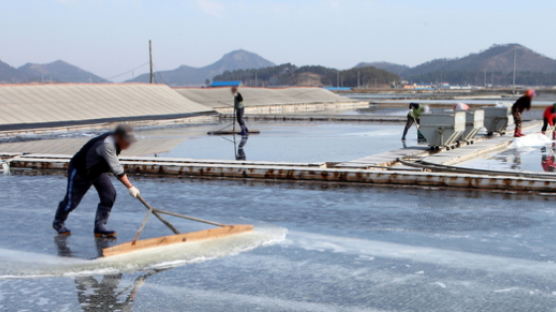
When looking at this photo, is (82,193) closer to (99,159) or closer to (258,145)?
(99,159)

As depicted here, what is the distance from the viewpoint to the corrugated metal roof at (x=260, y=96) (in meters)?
56.4

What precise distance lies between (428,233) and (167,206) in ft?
14.7

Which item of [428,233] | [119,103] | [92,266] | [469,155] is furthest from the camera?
[119,103]

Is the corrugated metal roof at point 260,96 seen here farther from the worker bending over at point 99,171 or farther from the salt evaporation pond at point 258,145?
the worker bending over at point 99,171

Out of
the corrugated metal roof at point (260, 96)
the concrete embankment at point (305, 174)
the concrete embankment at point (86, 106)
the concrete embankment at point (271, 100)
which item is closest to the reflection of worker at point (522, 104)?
the concrete embankment at point (305, 174)

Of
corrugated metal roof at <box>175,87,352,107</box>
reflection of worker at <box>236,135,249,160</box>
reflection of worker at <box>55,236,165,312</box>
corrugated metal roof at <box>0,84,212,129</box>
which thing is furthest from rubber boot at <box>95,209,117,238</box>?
corrugated metal roof at <box>175,87,352,107</box>

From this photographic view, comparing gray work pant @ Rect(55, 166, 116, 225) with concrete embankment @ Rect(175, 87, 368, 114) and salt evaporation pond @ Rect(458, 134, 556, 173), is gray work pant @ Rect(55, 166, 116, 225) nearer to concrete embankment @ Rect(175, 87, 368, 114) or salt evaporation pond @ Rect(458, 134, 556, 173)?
salt evaporation pond @ Rect(458, 134, 556, 173)

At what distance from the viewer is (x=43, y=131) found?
29.5 m

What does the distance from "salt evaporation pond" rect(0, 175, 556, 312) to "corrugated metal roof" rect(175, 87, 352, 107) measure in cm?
3958

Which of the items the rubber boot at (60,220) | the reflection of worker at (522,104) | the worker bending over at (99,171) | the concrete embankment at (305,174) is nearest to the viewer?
the worker bending over at (99,171)

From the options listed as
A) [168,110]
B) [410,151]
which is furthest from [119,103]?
[410,151]

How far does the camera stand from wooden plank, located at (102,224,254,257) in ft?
25.6

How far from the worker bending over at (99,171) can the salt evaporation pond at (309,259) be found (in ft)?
1.09

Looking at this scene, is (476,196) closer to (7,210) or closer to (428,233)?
(428,233)
